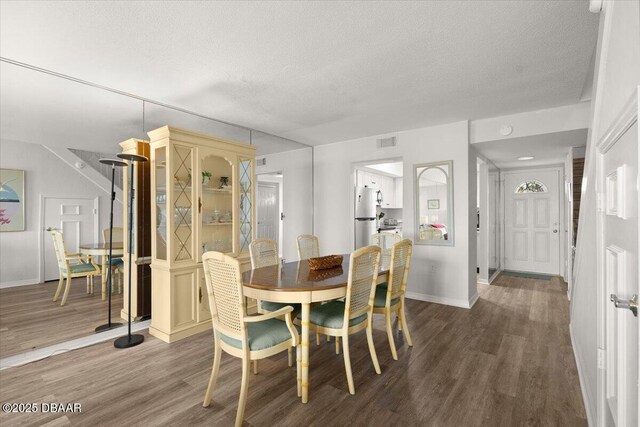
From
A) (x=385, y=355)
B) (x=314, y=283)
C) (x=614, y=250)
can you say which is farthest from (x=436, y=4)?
(x=385, y=355)

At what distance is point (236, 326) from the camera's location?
1909mm

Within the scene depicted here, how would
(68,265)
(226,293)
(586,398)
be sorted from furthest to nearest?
(68,265)
(586,398)
(226,293)

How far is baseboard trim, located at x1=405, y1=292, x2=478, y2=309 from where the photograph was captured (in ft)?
13.6

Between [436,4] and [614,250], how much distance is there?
162cm

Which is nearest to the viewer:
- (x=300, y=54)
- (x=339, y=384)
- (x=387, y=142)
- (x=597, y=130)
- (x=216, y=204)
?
(x=597, y=130)

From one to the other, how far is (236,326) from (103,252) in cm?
213

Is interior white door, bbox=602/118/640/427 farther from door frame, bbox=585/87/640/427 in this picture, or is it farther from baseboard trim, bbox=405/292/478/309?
baseboard trim, bbox=405/292/478/309

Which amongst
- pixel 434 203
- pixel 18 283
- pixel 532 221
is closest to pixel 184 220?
pixel 18 283

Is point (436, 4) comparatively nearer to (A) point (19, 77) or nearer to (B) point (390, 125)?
(B) point (390, 125)

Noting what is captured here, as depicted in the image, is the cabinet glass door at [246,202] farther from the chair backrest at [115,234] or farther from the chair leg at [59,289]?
the chair leg at [59,289]

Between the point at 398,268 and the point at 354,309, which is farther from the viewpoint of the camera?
the point at 398,268

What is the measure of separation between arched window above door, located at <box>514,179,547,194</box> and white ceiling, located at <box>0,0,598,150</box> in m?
3.18

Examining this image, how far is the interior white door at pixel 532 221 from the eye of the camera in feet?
19.9

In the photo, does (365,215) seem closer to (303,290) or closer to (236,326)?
(303,290)
